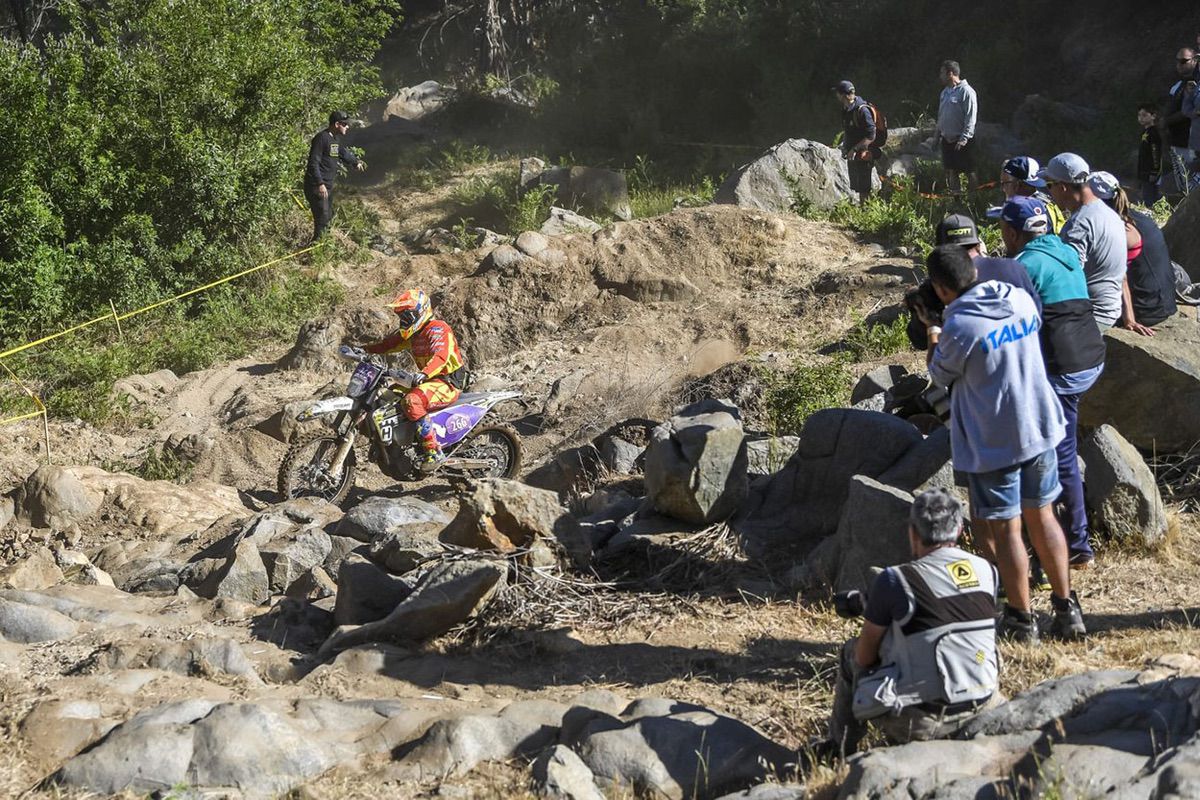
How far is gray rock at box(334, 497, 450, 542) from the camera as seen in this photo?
8391 mm

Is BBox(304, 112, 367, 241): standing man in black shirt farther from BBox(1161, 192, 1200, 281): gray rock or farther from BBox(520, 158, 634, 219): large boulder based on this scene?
BBox(1161, 192, 1200, 281): gray rock

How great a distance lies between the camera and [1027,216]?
5836mm

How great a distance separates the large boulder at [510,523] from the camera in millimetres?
6855

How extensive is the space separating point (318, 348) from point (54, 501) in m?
4.07

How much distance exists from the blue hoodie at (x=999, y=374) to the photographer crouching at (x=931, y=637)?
73cm

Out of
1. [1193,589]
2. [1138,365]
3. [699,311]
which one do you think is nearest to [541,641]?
[1193,589]

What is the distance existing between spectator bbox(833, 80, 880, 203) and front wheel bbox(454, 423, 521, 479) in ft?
19.9

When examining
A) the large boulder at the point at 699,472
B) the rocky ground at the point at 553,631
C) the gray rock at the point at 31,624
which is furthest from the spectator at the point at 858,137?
the gray rock at the point at 31,624

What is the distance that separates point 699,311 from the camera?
508 inches

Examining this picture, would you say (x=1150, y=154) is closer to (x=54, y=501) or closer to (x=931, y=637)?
(x=931, y=637)

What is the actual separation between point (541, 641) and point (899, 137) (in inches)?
553

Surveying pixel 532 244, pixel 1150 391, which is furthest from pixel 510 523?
pixel 532 244

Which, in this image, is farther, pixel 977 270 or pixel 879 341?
pixel 879 341

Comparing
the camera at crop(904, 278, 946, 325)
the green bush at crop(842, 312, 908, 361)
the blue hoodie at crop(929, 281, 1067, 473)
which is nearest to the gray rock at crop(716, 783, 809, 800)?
the blue hoodie at crop(929, 281, 1067, 473)
